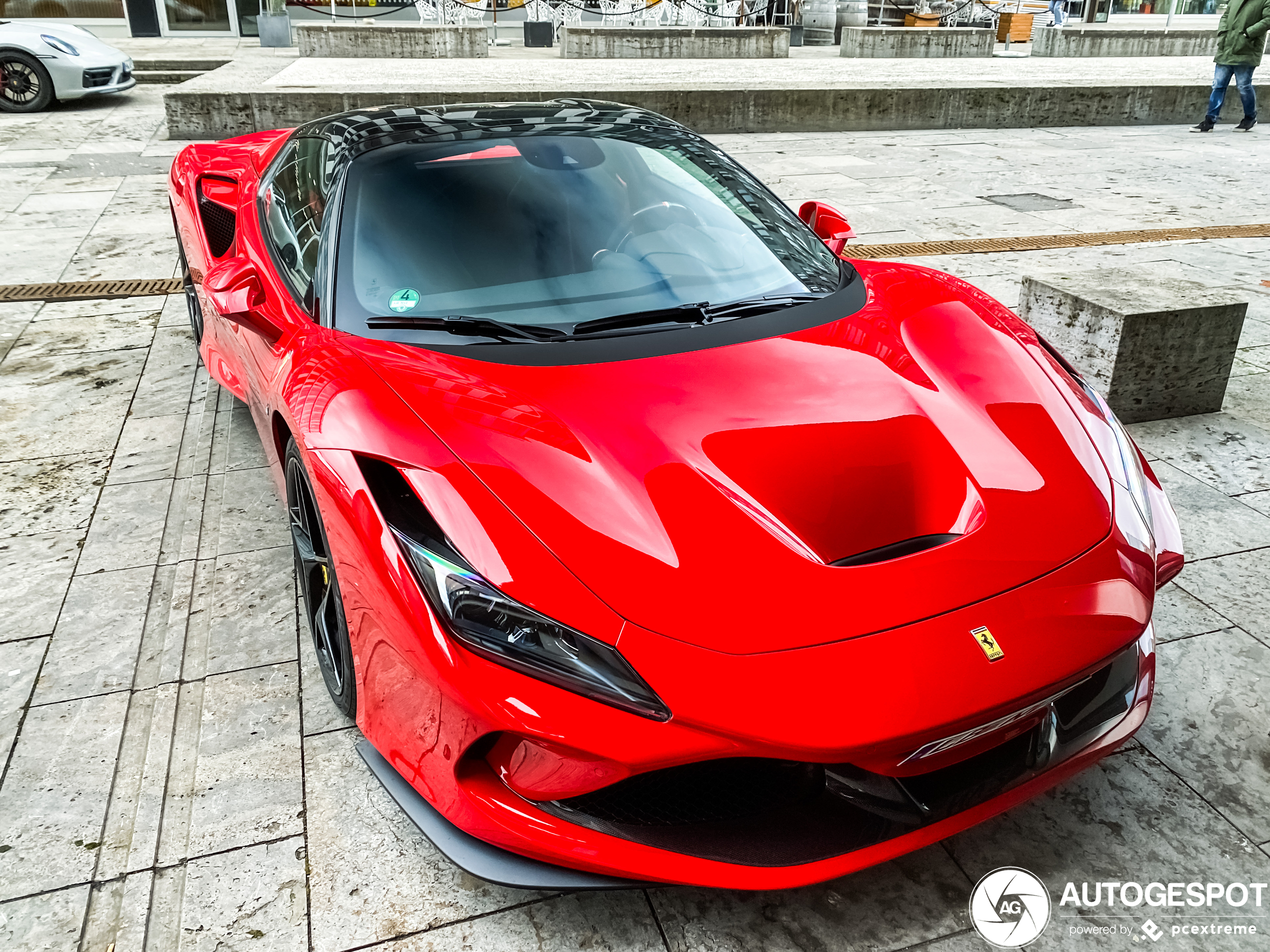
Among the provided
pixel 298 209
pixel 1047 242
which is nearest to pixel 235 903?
pixel 298 209

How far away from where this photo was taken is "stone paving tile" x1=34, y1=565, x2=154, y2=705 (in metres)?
2.60

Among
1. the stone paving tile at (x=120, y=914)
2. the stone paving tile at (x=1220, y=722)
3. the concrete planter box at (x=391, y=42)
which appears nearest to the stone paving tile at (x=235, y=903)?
the stone paving tile at (x=120, y=914)

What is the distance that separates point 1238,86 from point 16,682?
14310 mm

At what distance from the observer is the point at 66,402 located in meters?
4.36

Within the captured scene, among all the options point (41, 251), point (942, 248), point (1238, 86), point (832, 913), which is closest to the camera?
point (832, 913)

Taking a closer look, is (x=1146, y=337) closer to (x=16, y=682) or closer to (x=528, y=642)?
(x=528, y=642)

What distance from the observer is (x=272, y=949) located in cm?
185

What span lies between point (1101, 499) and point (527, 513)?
1.21 metres

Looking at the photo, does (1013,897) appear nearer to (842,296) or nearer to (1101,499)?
(1101,499)

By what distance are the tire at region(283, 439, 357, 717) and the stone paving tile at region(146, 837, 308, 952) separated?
0.35 metres

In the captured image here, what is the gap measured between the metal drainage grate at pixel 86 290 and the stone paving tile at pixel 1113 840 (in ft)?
18.1

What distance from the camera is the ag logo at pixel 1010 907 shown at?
1888 mm

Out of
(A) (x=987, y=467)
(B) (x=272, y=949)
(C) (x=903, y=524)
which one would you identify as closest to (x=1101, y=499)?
(A) (x=987, y=467)

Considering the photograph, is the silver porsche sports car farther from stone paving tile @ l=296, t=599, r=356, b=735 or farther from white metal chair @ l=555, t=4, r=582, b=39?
stone paving tile @ l=296, t=599, r=356, b=735
